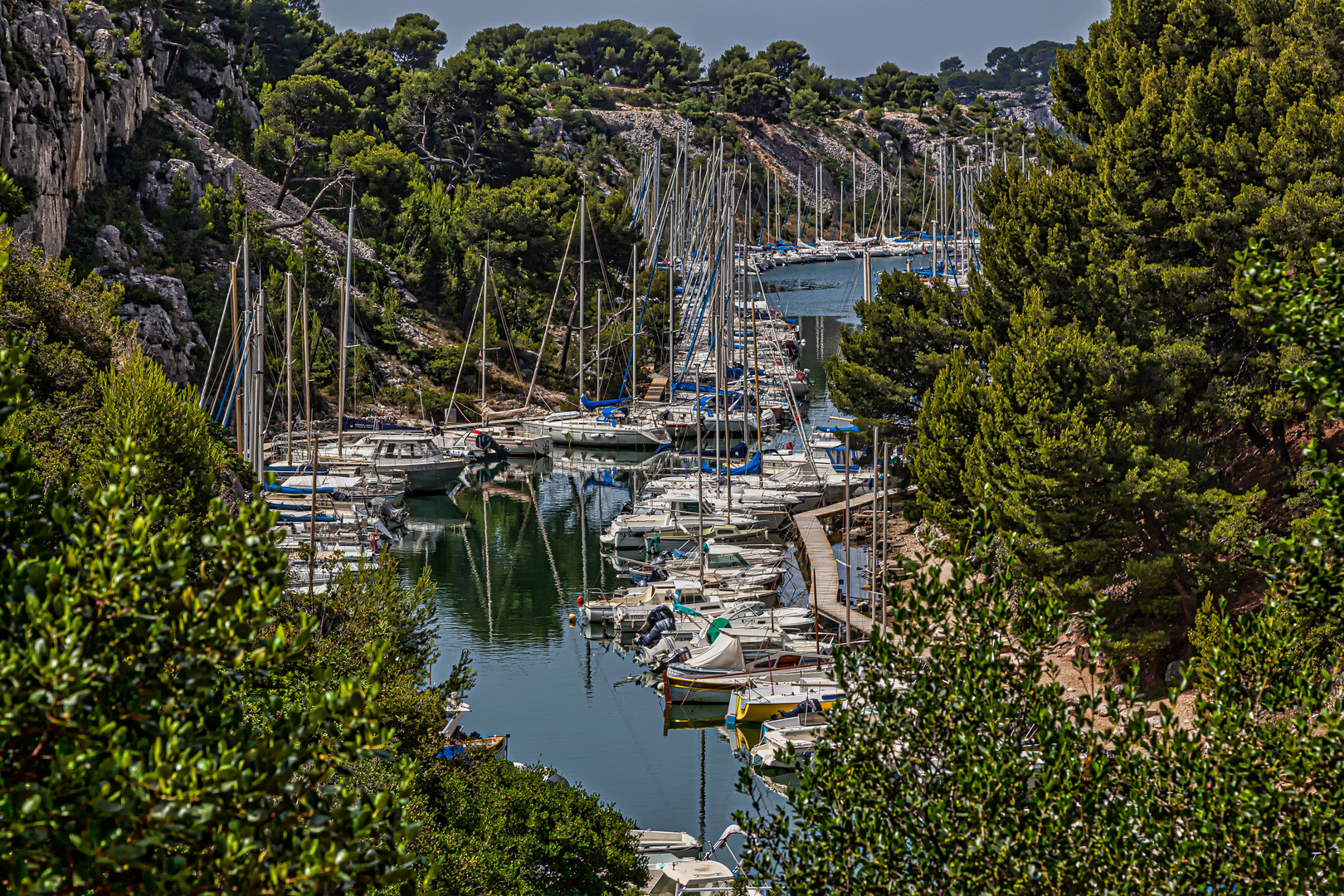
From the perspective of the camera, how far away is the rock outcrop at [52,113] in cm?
4334

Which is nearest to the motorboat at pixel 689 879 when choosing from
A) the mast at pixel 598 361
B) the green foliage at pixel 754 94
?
the mast at pixel 598 361

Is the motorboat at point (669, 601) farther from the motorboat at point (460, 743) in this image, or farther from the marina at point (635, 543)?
the motorboat at point (460, 743)

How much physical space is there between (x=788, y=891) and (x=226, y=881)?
4.63m

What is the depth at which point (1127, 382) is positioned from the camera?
78.8ft

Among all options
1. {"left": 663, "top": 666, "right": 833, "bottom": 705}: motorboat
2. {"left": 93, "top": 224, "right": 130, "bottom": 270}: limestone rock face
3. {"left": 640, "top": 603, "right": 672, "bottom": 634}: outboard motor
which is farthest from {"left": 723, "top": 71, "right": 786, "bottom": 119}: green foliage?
{"left": 663, "top": 666, "right": 833, "bottom": 705}: motorboat

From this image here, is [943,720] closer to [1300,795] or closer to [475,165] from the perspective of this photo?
[1300,795]

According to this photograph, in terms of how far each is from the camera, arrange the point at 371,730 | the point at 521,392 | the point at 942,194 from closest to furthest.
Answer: the point at 371,730
the point at 521,392
the point at 942,194

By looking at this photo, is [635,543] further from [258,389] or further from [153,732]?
[153,732]

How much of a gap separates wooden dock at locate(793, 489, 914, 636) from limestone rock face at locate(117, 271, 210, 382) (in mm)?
25924

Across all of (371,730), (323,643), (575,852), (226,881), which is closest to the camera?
(226,881)

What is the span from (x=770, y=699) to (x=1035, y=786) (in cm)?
1750

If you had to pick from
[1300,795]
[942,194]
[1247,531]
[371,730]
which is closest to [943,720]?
[1300,795]

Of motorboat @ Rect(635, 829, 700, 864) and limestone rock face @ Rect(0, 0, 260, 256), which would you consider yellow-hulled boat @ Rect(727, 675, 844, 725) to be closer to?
motorboat @ Rect(635, 829, 700, 864)

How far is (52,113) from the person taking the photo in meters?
46.6
